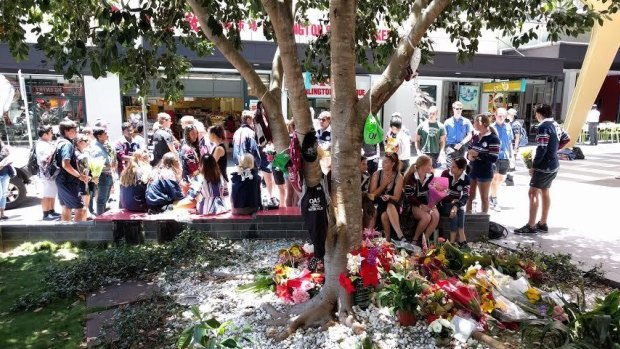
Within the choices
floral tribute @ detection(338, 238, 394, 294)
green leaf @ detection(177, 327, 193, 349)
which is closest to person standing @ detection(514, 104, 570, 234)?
floral tribute @ detection(338, 238, 394, 294)

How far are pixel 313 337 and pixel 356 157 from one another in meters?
1.51

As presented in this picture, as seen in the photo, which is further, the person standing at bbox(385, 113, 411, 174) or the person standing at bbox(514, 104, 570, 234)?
the person standing at bbox(385, 113, 411, 174)

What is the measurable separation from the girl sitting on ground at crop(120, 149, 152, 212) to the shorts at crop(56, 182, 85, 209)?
849 millimetres

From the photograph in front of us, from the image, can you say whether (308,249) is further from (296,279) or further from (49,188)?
(49,188)

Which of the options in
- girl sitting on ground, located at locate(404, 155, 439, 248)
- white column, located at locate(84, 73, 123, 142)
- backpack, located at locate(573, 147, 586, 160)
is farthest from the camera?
backpack, located at locate(573, 147, 586, 160)

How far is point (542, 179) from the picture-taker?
6930mm

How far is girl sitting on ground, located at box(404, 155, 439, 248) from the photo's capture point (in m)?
6.11

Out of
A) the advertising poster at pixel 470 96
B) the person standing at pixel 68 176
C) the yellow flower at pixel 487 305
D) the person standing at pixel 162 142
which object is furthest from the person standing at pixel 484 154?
the advertising poster at pixel 470 96

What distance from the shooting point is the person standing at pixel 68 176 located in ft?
23.8

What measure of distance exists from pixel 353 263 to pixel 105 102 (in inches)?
559

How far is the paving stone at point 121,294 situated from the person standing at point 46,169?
3163 millimetres

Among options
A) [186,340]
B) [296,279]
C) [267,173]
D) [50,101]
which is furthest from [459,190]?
[50,101]

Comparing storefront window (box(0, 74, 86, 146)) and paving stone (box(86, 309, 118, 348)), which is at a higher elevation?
storefront window (box(0, 74, 86, 146))

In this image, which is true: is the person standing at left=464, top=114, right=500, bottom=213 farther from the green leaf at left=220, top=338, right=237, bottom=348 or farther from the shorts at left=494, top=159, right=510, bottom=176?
the green leaf at left=220, top=338, right=237, bottom=348
